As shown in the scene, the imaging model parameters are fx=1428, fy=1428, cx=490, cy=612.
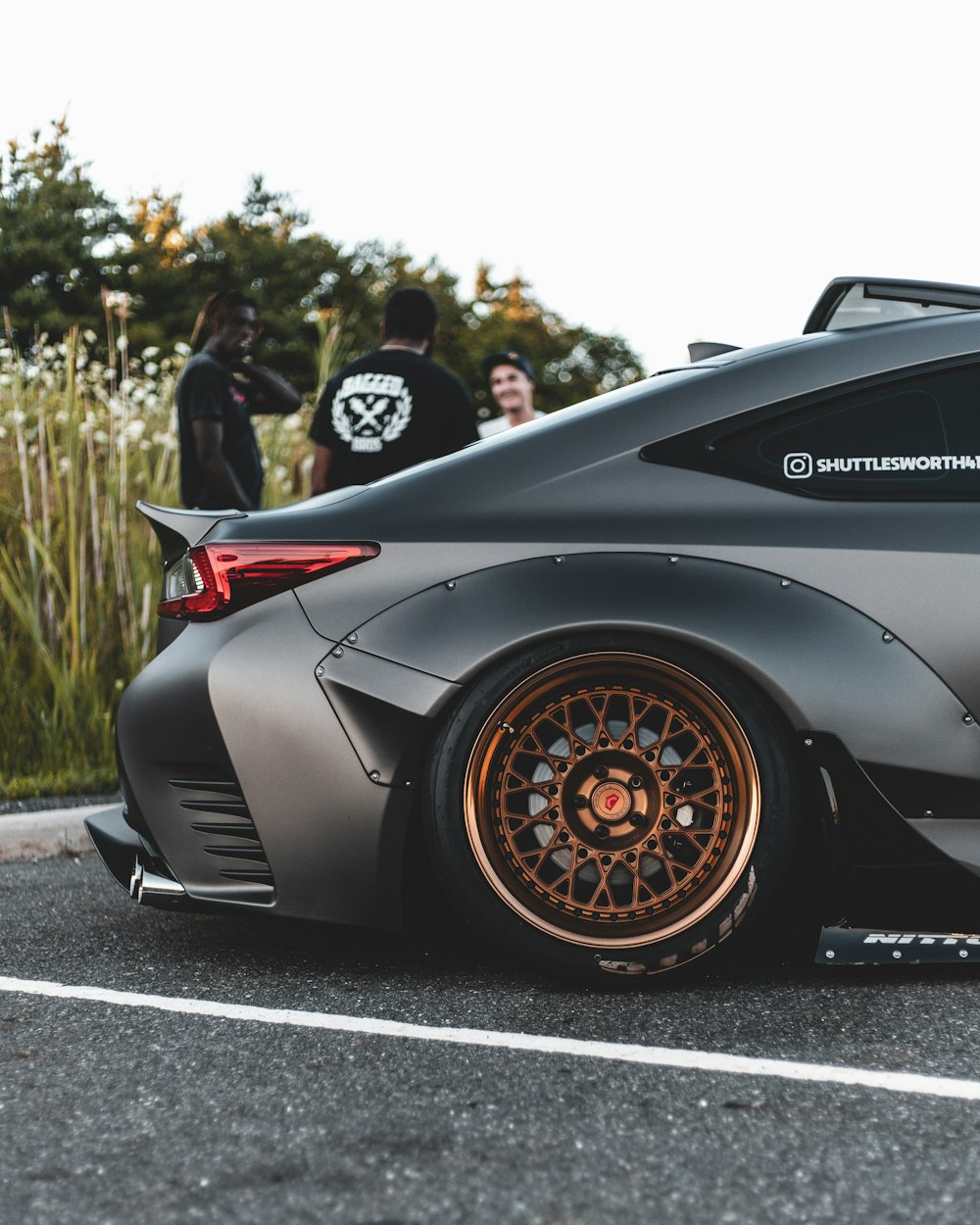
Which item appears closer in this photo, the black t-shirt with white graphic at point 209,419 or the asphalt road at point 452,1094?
the asphalt road at point 452,1094

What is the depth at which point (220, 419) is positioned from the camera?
6043mm

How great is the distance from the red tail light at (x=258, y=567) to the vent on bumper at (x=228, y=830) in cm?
40

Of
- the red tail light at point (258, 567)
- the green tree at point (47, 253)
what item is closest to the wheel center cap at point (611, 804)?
the red tail light at point (258, 567)

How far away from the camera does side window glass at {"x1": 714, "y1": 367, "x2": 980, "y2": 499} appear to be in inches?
132

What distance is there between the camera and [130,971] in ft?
11.5

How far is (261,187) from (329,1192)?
56.5 metres

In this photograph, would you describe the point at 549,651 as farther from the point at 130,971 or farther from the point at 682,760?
the point at 130,971

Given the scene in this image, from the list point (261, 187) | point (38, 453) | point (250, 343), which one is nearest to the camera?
point (250, 343)

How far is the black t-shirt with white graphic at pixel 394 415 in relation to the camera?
598cm

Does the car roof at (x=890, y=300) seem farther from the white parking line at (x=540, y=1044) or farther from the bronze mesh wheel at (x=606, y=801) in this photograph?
the white parking line at (x=540, y=1044)

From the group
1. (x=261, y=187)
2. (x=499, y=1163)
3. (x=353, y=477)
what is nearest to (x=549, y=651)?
(x=499, y=1163)

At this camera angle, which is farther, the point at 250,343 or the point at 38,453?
the point at 38,453

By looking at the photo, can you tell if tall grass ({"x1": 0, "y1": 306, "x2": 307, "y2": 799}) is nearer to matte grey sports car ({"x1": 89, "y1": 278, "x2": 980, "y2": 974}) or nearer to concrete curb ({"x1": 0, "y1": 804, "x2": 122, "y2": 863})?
concrete curb ({"x1": 0, "y1": 804, "x2": 122, "y2": 863})

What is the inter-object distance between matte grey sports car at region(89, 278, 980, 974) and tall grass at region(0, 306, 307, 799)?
114 inches
